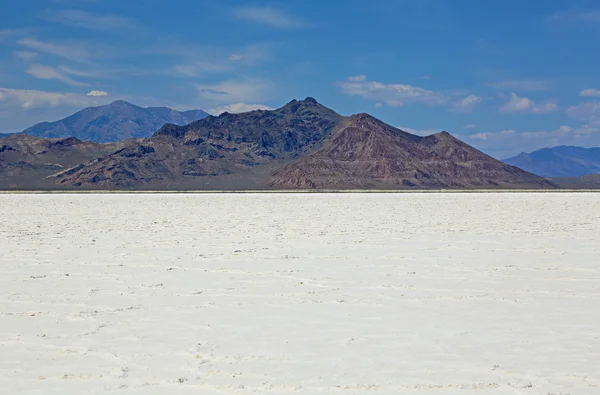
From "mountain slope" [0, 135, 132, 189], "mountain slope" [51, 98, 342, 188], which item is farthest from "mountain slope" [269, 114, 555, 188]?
"mountain slope" [0, 135, 132, 189]

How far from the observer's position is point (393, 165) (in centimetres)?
16062

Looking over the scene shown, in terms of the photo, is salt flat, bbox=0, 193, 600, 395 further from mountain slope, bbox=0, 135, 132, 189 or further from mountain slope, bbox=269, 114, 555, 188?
mountain slope, bbox=0, 135, 132, 189

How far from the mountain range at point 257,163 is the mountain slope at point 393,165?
0.88 feet

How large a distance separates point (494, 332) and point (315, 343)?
2.00 meters

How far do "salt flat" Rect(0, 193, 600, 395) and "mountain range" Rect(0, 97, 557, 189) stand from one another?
12415cm

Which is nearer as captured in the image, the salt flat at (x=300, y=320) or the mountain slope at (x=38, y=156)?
the salt flat at (x=300, y=320)

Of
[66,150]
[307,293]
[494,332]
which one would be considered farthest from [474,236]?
[66,150]

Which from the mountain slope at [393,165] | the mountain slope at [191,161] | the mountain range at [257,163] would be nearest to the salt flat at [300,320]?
the mountain range at [257,163]

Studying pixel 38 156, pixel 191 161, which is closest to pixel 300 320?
pixel 191 161

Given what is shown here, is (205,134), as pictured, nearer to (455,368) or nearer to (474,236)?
(474,236)

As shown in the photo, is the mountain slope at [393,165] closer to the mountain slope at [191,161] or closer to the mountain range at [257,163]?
the mountain range at [257,163]

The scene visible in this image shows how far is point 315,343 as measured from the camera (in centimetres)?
660

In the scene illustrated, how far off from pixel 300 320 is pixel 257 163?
171220 millimetres

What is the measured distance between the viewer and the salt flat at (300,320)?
17.9 feet
